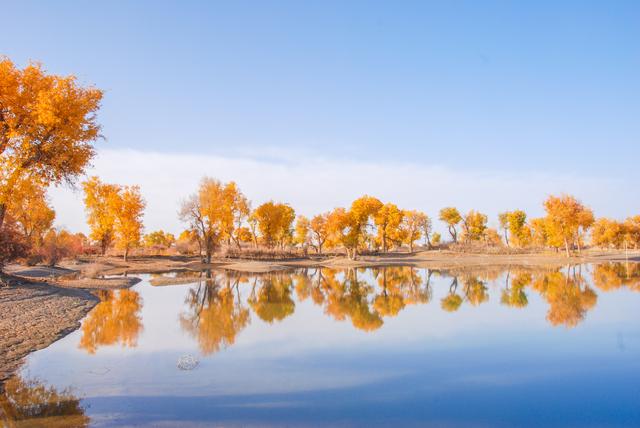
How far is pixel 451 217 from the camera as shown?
336ft

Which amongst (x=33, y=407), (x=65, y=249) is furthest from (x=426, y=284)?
(x=65, y=249)

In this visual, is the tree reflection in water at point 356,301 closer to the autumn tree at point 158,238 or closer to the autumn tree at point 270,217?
the autumn tree at point 270,217

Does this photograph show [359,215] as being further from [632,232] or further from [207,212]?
[632,232]

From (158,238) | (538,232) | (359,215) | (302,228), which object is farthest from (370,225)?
(158,238)

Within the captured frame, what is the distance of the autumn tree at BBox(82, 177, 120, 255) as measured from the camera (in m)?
57.0

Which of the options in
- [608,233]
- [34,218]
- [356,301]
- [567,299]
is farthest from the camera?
[608,233]

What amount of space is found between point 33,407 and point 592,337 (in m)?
16.0

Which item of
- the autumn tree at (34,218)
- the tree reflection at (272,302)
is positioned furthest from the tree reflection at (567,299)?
the autumn tree at (34,218)

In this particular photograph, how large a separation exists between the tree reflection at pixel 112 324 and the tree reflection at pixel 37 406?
11.7ft

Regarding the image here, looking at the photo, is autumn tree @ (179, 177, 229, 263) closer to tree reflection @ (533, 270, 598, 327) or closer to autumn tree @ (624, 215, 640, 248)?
tree reflection @ (533, 270, 598, 327)

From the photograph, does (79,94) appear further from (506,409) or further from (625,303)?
(625,303)

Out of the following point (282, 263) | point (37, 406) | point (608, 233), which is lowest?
point (282, 263)

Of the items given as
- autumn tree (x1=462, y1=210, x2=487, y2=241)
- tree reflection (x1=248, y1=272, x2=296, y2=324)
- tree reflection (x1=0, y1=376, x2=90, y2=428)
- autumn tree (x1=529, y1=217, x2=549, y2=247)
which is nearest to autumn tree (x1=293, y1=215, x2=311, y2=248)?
autumn tree (x1=462, y1=210, x2=487, y2=241)

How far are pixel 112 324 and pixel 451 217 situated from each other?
93.5 meters
